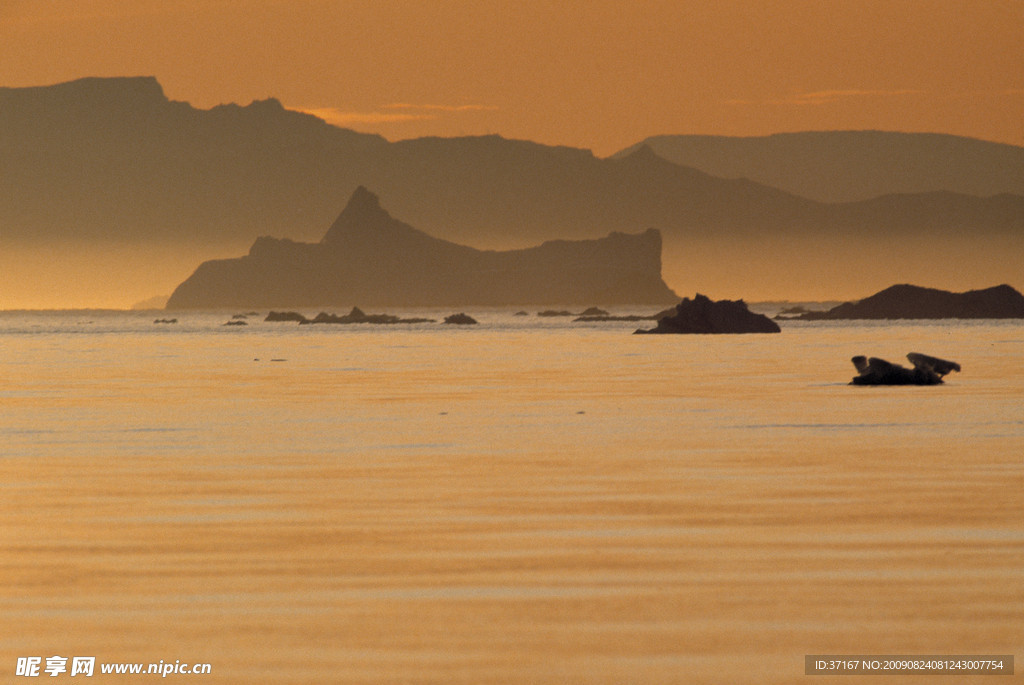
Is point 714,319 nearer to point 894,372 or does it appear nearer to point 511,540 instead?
point 894,372

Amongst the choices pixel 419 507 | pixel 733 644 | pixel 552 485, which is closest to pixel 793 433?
pixel 552 485

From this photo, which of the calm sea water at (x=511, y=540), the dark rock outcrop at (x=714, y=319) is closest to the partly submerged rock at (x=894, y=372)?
the calm sea water at (x=511, y=540)

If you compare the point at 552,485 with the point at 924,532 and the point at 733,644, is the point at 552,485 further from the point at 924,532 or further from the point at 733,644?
the point at 733,644

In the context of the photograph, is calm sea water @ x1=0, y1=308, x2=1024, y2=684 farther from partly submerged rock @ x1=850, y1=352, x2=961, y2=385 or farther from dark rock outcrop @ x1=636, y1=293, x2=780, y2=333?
dark rock outcrop @ x1=636, y1=293, x2=780, y2=333

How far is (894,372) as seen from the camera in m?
40.2

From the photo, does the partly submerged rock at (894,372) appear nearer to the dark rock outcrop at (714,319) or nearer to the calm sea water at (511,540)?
the calm sea water at (511,540)

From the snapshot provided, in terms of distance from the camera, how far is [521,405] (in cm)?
3181

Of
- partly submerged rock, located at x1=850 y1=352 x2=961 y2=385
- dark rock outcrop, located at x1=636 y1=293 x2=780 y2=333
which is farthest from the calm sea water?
dark rock outcrop, located at x1=636 y1=293 x2=780 y2=333

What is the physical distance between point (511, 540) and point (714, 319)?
108m

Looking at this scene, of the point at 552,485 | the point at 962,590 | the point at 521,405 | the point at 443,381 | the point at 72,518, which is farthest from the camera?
the point at 443,381

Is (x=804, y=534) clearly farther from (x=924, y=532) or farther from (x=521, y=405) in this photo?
(x=521, y=405)

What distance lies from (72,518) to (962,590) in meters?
8.65

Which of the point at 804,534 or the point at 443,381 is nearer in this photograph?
the point at 804,534

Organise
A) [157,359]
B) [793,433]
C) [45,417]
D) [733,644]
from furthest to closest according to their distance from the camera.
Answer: [157,359] → [45,417] → [793,433] → [733,644]
